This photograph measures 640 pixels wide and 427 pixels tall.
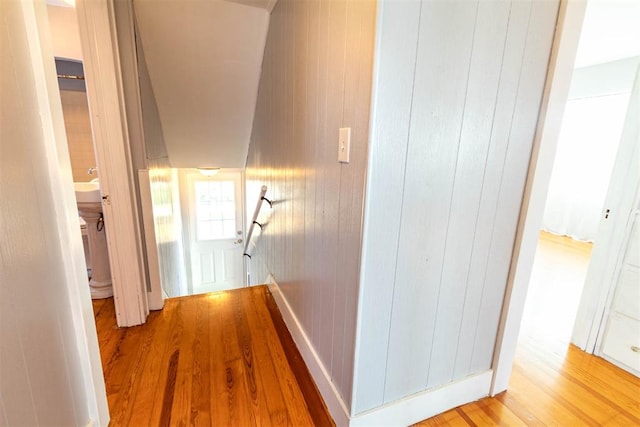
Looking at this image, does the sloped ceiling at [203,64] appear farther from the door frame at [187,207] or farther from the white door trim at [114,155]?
the door frame at [187,207]

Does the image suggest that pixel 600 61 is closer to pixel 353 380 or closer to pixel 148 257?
pixel 353 380

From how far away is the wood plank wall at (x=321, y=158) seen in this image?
40.2 inches

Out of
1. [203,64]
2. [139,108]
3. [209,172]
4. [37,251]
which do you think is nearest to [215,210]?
[209,172]

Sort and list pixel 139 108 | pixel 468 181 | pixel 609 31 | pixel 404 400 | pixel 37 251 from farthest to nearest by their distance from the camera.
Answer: pixel 609 31
pixel 139 108
pixel 404 400
pixel 468 181
pixel 37 251

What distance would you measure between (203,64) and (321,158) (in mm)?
1530

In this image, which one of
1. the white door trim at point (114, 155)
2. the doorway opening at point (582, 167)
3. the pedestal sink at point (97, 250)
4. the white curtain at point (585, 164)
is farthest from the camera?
the white curtain at point (585, 164)

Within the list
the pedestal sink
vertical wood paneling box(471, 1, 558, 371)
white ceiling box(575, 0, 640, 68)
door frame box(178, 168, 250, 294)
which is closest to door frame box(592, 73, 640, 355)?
vertical wood paneling box(471, 1, 558, 371)

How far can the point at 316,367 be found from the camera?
147cm

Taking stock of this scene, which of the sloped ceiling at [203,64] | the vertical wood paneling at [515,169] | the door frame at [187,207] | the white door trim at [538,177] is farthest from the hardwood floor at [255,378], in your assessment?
the door frame at [187,207]

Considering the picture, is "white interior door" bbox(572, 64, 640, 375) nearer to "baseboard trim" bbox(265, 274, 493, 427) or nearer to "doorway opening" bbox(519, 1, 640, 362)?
"doorway opening" bbox(519, 1, 640, 362)

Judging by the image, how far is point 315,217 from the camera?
1438mm

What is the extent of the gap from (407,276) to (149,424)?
1.27 meters

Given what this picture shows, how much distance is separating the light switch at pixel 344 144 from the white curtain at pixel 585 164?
4366 millimetres

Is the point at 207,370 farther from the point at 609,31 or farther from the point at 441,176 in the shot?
the point at 609,31
